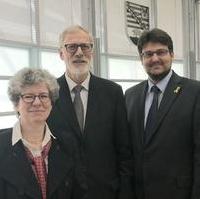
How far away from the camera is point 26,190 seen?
1910 mm

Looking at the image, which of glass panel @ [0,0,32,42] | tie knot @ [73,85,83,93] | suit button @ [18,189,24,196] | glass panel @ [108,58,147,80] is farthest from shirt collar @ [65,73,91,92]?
glass panel @ [108,58,147,80]

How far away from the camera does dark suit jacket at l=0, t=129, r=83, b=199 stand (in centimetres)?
191

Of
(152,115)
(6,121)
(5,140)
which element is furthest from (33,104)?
(6,121)

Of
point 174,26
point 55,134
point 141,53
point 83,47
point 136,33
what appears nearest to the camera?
point 55,134

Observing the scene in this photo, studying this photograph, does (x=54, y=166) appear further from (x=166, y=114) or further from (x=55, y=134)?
(x=166, y=114)

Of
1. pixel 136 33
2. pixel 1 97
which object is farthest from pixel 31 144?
pixel 136 33

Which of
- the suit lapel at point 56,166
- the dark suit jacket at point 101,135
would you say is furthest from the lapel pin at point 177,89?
the suit lapel at point 56,166

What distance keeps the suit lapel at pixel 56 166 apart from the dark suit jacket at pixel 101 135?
141 millimetres

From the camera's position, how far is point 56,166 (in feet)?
6.66

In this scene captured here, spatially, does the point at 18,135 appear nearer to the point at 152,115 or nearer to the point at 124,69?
the point at 152,115

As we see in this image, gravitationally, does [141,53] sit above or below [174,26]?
below

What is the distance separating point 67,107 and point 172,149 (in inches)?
27.9

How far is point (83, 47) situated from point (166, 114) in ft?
2.19

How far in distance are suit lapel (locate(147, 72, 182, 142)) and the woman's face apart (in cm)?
83
